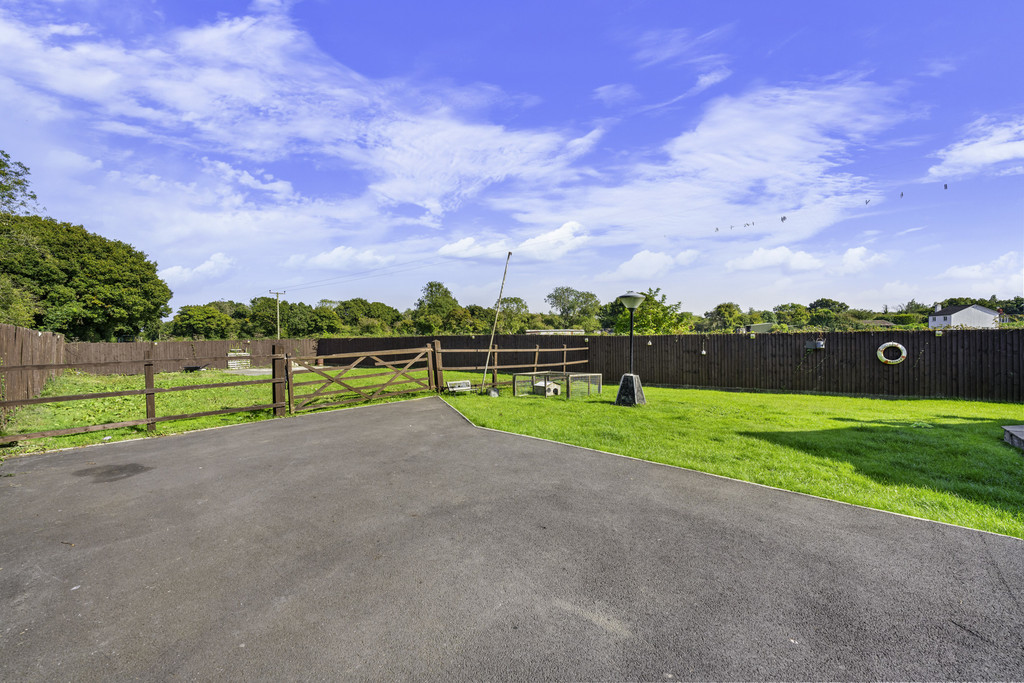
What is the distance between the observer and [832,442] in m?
6.43

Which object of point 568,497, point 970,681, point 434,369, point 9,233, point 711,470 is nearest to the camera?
point 970,681

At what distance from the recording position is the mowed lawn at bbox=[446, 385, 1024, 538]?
14.2 ft

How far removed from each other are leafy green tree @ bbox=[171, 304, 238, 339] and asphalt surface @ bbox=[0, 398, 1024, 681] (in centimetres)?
7062

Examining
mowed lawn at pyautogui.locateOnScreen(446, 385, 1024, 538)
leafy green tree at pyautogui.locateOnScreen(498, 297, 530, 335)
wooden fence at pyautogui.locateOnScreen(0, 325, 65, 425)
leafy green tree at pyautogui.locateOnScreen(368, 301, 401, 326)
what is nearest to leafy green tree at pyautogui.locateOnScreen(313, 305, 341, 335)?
leafy green tree at pyautogui.locateOnScreen(368, 301, 401, 326)

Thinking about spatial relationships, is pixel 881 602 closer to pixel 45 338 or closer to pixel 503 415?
pixel 503 415

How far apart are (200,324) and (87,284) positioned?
116 feet

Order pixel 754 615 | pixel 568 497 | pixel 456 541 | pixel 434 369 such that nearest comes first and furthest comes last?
pixel 754 615 < pixel 456 541 < pixel 568 497 < pixel 434 369

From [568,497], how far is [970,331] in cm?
1327

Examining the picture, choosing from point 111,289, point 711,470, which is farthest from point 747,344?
point 111,289

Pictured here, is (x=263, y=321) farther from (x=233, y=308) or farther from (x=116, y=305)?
(x=116, y=305)

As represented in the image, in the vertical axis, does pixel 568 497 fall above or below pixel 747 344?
below

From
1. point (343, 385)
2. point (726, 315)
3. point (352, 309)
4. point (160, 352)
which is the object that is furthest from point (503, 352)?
point (726, 315)

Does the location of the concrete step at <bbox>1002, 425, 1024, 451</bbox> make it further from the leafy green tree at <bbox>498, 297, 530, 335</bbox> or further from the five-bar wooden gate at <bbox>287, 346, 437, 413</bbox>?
the leafy green tree at <bbox>498, 297, 530, 335</bbox>

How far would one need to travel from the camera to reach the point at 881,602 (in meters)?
2.66
